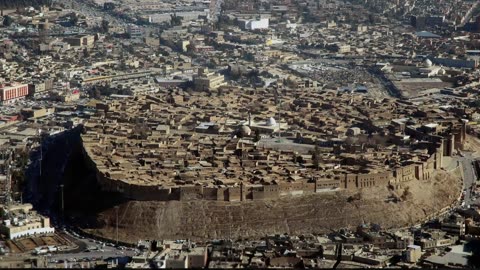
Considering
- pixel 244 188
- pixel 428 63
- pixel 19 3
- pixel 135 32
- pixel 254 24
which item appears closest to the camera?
pixel 244 188

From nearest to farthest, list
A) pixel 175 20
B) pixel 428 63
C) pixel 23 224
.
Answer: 1. pixel 23 224
2. pixel 428 63
3. pixel 175 20

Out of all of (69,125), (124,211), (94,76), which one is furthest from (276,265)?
(94,76)

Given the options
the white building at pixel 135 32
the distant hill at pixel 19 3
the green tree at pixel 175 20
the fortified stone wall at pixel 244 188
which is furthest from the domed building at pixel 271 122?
the distant hill at pixel 19 3

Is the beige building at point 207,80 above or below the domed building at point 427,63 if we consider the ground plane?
above

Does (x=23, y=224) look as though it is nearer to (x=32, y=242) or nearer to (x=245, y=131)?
(x=32, y=242)

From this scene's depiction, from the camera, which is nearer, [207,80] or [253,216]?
[253,216]

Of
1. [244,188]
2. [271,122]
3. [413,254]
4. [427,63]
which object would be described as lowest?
[427,63]

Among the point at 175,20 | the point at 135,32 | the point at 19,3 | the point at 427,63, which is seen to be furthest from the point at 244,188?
the point at 19,3

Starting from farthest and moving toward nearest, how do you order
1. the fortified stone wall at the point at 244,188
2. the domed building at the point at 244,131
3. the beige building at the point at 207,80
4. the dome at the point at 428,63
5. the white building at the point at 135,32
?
the white building at the point at 135,32
the dome at the point at 428,63
the beige building at the point at 207,80
the domed building at the point at 244,131
the fortified stone wall at the point at 244,188

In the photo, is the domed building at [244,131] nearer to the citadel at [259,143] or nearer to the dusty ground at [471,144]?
the citadel at [259,143]
